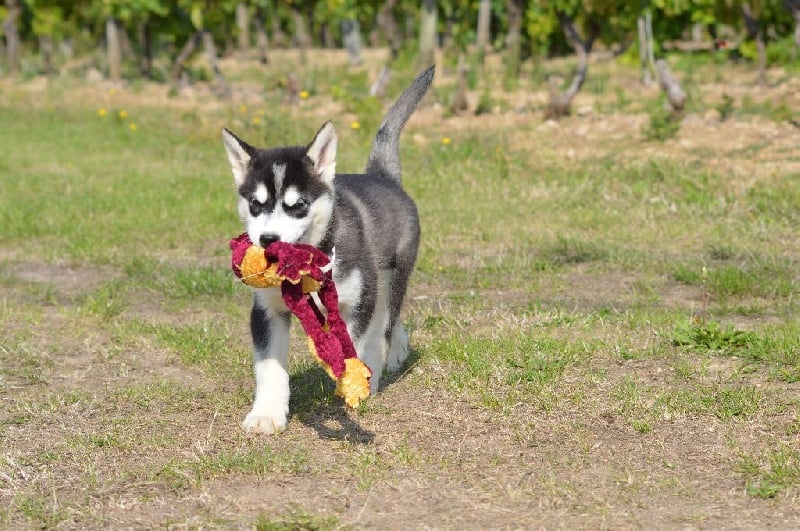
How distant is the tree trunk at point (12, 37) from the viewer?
102 ft

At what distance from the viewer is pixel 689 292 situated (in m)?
8.07

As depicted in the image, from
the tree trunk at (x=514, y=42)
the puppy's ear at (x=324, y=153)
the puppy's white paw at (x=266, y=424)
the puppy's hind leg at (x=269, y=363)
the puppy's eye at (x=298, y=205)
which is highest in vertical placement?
the puppy's ear at (x=324, y=153)

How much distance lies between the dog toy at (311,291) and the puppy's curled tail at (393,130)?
1.71m

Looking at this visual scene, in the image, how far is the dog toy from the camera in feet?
16.1

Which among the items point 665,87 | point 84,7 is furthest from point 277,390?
point 84,7

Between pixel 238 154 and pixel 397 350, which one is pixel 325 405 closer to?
pixel 397 350

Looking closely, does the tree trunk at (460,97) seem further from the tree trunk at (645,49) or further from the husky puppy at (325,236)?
the husky puppy at (325,236)

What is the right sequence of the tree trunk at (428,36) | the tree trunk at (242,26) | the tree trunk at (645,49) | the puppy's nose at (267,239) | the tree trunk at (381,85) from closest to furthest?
the puppy's nose at (267,239) < the tree trunk at (428,36) < the tree trunk at (381,85) < the tree trunk at (645,49) < the tree trunk at (242,26)

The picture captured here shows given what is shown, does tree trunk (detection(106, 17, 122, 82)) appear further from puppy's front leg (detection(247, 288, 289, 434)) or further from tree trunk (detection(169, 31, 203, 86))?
puppy's front leg (detection(247, 288, 289, 434))

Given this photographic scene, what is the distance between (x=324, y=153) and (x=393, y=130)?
1.60 m

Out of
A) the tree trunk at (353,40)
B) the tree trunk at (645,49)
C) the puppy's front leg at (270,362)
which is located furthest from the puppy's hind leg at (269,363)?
the tree trunk at (353,40)

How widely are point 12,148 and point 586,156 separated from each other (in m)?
8.36

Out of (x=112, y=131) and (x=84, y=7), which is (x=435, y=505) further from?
(x=84, y=7)

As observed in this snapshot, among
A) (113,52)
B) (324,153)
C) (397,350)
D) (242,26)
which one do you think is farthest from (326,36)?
(324,153)
